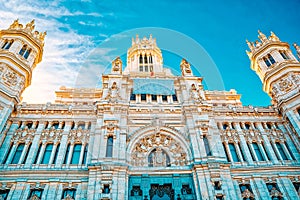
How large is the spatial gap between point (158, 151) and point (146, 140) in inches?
69.7

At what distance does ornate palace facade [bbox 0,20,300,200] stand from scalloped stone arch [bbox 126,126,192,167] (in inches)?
4.1

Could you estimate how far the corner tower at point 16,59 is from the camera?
23.0 meters

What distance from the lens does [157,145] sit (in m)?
23.2

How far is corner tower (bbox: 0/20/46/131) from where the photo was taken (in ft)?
75.6

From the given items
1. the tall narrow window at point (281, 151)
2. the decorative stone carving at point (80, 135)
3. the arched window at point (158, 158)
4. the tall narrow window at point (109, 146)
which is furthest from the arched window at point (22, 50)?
the tall narrow window at point (281, 151)

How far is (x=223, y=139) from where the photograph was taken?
78.8 ft

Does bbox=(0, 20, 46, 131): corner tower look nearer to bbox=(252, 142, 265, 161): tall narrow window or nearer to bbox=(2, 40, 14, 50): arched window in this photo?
bbox=(2, 40, 14, 50): arched window

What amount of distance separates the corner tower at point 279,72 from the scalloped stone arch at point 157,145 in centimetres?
1237

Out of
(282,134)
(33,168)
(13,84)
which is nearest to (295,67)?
(282,134)

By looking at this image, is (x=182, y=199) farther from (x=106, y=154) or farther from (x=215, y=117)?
(x=215, y=117)

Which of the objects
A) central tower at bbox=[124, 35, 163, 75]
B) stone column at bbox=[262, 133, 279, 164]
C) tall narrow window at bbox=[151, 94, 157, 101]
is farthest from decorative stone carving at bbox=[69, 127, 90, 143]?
central tower at bbox=[124, 35, 163, 75]

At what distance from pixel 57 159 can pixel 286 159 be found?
2329cm

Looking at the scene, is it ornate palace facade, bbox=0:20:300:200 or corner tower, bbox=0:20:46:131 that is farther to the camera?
corner tower, bbox=0:20:46:131

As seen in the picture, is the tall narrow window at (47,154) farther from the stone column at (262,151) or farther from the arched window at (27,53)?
the stone column at (262,151)
